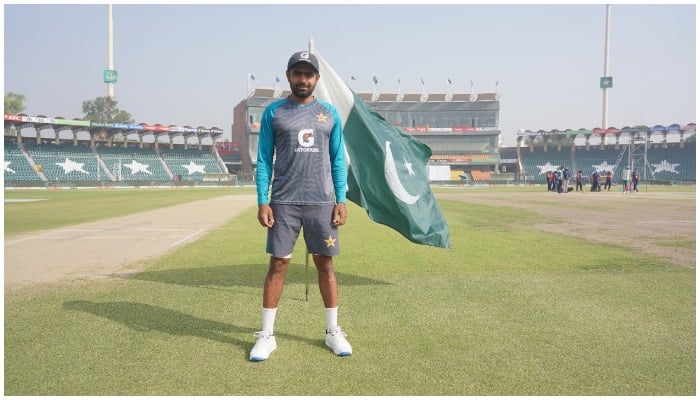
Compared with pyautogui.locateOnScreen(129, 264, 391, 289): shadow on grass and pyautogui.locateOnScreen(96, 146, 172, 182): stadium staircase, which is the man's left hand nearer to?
pyautogui.locateOnScreen(129, 264, 391, 289): shadow on grass

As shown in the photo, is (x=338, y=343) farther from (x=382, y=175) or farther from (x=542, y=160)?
(x=542, y=160)

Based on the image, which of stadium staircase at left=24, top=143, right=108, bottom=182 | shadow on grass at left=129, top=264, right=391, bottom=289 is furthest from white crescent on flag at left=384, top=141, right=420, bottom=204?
stadium staircase at left=24, top=143, right=108, bottom=182

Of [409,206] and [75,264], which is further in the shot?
[75,264]

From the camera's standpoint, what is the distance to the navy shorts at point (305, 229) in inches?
156

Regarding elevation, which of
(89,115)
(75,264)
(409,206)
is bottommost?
(75,264)

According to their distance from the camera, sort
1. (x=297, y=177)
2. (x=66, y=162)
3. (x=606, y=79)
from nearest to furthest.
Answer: (x=297, y=177) < (x=66, y=162) < (x=606, y=79)

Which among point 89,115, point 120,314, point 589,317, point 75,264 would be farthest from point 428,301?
point 89,115

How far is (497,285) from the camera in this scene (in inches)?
233

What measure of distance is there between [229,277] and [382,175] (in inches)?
95.3

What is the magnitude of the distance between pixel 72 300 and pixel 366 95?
90.8 metres

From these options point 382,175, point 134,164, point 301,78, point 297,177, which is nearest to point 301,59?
point 301,78

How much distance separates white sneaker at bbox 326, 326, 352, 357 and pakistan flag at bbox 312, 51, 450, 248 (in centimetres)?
174

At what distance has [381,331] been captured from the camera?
4.18 metres

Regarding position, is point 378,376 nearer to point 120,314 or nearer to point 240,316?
point 240,316
